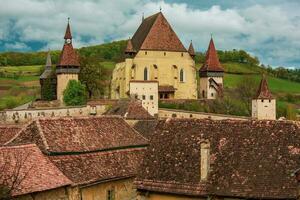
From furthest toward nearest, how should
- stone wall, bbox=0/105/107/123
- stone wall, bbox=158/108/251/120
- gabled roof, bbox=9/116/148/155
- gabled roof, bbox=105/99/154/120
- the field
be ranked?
1. the field
2. stone wall, bbox=0/105/107/123
3. stone wall, bbox=158/108/251/120
4. gabled roof, bbox=105/99/154/120
5. gabled roof, bbox=9/116/148/155

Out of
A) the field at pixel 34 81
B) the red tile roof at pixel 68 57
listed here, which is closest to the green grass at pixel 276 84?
the field at pixel 34 81

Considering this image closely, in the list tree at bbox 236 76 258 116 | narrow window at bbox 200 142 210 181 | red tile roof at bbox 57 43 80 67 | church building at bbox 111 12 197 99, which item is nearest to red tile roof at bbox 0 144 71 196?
narrow window at bbox 200 142 210 181

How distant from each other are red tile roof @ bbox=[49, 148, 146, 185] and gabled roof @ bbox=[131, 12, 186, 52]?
46.1 metres

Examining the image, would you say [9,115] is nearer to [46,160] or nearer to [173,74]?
[173,74]

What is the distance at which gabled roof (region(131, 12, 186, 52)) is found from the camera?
259 feet

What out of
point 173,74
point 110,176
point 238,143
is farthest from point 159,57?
point 238,143

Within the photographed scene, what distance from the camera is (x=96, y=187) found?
29469mm

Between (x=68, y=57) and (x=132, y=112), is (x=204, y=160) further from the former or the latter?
(x=68, y=57)

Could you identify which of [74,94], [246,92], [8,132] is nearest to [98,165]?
[8,132]

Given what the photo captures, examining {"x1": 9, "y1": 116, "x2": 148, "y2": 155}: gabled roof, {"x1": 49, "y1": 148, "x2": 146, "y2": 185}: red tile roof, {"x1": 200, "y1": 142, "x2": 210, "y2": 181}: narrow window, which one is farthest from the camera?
{"x1": 9, "y1": 116, "x2": 148, "y2": 155}: gabled roof

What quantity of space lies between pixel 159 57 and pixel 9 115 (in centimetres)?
2390

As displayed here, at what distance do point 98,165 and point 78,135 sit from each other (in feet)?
8.35

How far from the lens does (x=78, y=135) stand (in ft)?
105

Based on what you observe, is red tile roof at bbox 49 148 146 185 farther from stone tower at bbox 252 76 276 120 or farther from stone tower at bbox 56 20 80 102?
stone tower at bbox 56 20 80 102
